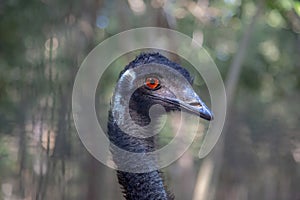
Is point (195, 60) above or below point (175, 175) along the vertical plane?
above

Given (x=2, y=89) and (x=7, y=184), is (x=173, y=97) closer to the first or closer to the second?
(x=2, y=89)

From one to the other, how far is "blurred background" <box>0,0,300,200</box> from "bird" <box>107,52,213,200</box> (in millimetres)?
534

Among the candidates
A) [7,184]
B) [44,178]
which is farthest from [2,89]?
[7,184]

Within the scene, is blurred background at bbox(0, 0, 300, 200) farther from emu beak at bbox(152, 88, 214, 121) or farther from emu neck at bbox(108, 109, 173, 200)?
emu beak at bbox(152, 88, 214, 121)

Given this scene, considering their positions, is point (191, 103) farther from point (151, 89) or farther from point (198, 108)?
point (151, 89)

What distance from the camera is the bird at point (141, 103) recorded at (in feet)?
9.61

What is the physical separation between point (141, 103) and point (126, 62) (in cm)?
375

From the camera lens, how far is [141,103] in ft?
9.88

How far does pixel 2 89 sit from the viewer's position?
21.2 ft

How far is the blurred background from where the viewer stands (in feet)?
12.7

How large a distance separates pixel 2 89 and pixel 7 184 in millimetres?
3744

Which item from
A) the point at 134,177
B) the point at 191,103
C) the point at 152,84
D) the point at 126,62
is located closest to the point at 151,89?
the point at 152,84

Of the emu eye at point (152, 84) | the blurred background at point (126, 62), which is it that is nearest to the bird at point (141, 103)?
the emu eye at point (152, 84)

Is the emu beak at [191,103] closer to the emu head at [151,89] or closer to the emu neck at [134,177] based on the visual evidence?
the emu head at [151,89]
